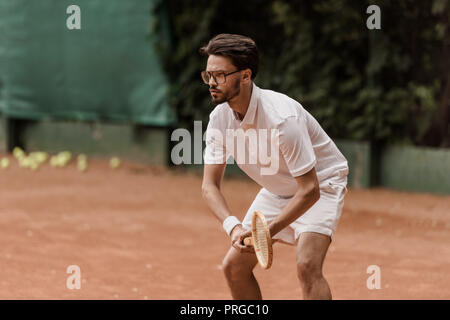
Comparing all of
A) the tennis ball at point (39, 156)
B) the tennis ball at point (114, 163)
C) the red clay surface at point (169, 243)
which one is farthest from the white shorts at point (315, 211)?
the tennis ball at point (39, 156)

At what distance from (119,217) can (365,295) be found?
10.8 feet

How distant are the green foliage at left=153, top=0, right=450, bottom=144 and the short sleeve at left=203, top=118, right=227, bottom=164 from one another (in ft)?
18.2

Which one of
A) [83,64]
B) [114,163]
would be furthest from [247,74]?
[83,64]

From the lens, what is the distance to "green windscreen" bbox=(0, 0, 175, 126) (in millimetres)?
10750

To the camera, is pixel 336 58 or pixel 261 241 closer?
pixel 261 241

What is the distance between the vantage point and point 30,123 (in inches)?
497

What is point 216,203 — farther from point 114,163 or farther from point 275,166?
point 114,163

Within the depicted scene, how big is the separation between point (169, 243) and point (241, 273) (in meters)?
2.79

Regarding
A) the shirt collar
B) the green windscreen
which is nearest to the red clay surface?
the green windscreen

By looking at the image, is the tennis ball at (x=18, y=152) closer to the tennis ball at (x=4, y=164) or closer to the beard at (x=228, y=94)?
the tennis ball at (x=4, y=164)

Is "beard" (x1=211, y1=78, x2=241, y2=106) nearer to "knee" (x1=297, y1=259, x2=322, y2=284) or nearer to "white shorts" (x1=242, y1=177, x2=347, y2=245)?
"white shorts" (x1=242, y1=177, x2=347, y2=245)

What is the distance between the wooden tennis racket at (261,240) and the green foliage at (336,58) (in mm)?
5868

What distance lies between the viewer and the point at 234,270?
12.4 feet

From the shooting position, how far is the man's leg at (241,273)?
3770 mm
